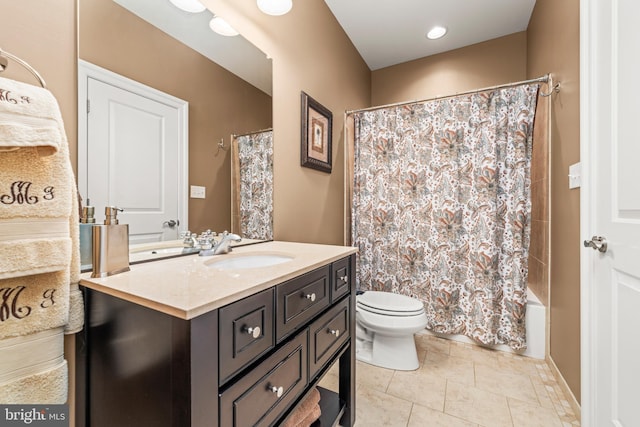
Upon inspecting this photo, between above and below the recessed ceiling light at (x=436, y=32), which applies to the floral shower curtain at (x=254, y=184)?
below

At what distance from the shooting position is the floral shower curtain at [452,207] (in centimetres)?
196

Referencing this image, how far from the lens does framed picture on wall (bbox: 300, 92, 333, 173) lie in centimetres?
188

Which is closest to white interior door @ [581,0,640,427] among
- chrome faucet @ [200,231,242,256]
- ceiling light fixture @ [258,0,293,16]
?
ceiling light fixture @ [258,0,293,16]

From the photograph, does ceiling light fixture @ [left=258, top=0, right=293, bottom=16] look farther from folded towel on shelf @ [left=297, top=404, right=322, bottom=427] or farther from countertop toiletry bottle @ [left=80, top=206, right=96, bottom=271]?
folded towel on shelf @ [left=297, top=404, right=322, bottom=427]

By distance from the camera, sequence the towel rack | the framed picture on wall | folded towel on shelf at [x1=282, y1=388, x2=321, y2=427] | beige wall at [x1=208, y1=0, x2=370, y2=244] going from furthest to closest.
A: the framed picture on wall → beige wall at [x1=208, y1=0, x2=370, y2=244] → folded towel on shelf at [x1=282, y1=388, x2=321, y2=427] → the towel rack

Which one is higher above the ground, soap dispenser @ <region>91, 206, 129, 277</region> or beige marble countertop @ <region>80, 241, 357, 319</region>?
soap dispenser @ <region>91, 206, 129, 277</region>

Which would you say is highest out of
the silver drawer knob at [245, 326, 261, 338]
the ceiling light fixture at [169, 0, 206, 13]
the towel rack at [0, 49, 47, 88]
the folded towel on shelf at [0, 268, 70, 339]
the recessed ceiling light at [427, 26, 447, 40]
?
the recessed ceiling light at [427, 26, 447, 40]

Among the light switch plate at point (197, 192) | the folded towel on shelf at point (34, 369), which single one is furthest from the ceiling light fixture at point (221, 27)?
the folded towel on shelf at point (34, 369)

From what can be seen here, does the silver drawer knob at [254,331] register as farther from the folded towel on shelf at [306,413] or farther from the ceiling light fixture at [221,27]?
the ceiling light fixture at [221,27]

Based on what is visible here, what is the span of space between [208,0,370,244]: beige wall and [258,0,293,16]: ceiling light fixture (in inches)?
3.0

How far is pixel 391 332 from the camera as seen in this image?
1771 millimetres

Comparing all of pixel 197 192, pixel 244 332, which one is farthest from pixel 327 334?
pixel 197 192

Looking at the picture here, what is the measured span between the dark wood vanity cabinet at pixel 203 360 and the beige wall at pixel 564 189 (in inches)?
55.9

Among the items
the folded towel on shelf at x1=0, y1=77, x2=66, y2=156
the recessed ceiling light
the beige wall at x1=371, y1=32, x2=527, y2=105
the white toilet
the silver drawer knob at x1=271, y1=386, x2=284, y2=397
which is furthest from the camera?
the beige wall at x1=371, y1=32, x2=527, y2=105
